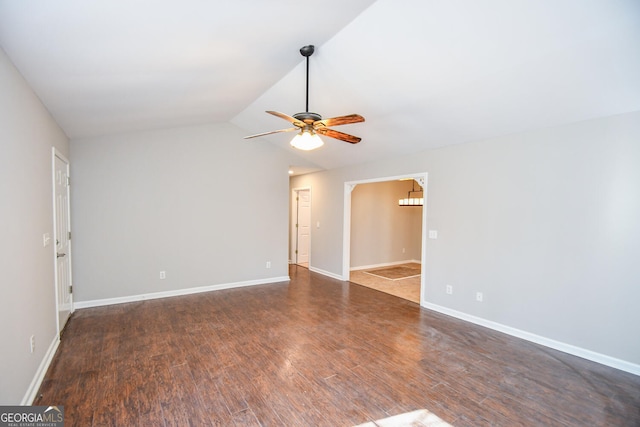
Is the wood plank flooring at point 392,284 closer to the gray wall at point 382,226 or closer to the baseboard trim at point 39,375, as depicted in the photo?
the gray wall at point 382,226

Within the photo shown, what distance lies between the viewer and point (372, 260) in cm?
779

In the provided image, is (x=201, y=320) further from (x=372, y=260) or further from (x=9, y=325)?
(x=372, y=260)

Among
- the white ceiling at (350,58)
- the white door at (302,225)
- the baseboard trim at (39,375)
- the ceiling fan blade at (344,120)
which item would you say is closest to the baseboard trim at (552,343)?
the white ceiling at (350,58)

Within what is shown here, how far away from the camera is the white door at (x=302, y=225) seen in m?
8.21

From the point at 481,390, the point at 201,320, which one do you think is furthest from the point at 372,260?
the point at 481,390

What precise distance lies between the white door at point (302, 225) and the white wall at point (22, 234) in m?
5.58

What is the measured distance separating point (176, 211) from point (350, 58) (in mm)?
3890

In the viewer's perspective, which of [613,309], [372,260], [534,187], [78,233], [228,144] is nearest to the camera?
[613,309]

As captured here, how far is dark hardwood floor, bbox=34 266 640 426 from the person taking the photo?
89.7 inches

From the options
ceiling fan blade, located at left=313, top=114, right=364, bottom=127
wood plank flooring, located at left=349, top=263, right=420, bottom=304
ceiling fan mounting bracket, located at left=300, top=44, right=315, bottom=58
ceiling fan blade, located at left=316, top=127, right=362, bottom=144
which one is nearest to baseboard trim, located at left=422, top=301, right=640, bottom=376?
wood plank flooring, located at left=349, top=263, right=420, bottom=304

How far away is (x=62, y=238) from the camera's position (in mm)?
3887

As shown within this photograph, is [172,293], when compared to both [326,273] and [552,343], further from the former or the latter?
[552,343]

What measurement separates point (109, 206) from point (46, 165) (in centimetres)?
177

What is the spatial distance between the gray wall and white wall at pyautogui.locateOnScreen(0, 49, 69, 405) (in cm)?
566
